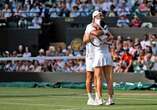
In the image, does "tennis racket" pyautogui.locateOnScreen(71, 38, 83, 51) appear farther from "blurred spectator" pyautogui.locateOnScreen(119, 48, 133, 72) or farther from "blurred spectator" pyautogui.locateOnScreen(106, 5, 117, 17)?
"blurred spectator" pyautogui.locateOnScreen(119, 48, 133, 72)

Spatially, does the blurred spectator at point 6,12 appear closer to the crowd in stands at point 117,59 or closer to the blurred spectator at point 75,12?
the crowd in stands at point 117,59

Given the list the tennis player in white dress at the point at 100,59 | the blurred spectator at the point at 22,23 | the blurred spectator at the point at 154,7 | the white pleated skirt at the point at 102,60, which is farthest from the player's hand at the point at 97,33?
the blurred spectator at the point at 22,23

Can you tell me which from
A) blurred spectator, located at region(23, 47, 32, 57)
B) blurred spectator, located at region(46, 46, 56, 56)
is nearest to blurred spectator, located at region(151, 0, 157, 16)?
blurred spectator, located at region(46, 46, 56, 56)

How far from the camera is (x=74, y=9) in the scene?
31641 mm

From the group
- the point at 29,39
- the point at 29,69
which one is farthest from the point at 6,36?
the point at 29,69

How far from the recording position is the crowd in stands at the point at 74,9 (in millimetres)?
29391

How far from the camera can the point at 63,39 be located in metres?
31.9

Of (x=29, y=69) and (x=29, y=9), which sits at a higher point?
(x=29, y=9)

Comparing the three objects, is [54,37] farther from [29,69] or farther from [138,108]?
[138,108]

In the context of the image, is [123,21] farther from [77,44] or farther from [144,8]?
[77,44]

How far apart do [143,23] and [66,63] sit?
13.5 feet

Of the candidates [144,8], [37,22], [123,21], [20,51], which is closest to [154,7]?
[144,8]

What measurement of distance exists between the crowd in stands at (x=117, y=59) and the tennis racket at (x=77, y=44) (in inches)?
7.9

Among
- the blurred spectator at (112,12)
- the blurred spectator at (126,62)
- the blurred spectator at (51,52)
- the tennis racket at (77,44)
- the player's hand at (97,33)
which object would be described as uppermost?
the blurred spectator at (112,12)
